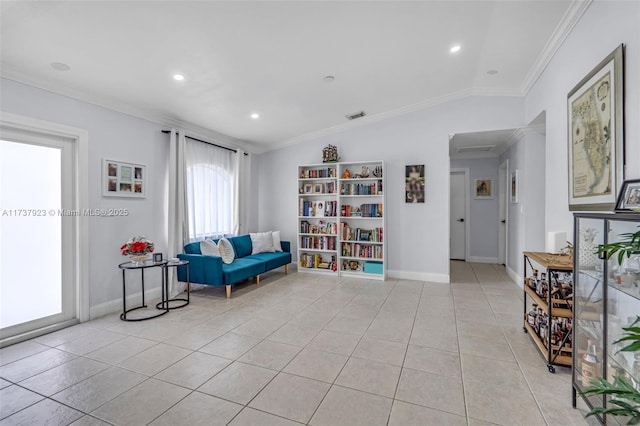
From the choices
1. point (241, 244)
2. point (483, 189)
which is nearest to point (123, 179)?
point (241, 244)

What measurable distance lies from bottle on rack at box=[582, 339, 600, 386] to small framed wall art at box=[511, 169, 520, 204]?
11.7 ft

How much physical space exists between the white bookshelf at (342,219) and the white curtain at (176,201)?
211cm

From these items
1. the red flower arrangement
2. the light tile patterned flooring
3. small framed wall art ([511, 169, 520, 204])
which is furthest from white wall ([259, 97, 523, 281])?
the red flower arrangement

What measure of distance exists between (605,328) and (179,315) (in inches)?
149

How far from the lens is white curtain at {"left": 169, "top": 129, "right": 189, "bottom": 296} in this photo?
4250mm

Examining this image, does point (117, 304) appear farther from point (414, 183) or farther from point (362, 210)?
point (414, 183)

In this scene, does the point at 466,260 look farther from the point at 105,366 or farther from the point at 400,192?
the point at 105,366

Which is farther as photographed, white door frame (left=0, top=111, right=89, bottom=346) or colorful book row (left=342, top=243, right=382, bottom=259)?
colorful book row (left=342, top=243, right=382, bottom=259)

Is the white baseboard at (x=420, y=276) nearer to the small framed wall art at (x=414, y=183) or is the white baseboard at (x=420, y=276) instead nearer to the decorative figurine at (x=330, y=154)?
the small framed wall art at (x=414, y=183)

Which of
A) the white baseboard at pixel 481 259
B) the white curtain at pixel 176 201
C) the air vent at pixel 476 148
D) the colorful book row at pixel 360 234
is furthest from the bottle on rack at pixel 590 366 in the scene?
the white baseboard at pixel 481 259

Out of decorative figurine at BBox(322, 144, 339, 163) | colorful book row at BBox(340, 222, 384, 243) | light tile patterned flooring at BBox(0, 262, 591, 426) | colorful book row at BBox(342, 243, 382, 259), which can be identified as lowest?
light tile patterned flooring at BBox(0, 262, 591, 426)

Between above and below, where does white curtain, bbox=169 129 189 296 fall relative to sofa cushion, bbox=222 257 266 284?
above

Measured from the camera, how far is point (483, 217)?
6.71 metres

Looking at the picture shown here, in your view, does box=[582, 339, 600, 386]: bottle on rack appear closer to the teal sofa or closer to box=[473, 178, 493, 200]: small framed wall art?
the teal sofa
